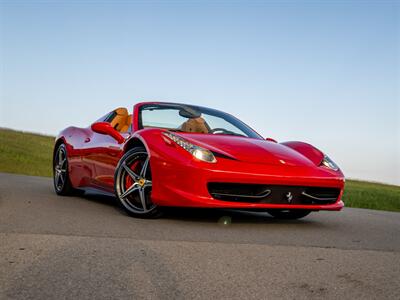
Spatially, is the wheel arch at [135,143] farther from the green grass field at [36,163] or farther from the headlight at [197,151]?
the green grass field at [36,163]

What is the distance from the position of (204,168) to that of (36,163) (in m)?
17.5

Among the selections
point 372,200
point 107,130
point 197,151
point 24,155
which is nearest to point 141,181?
point 197,151

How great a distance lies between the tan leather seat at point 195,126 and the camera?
240 inches

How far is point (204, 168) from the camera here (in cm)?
484

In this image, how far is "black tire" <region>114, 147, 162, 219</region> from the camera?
5.29 meters

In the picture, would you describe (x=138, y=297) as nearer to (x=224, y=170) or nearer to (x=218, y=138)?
(x=224, y=170)

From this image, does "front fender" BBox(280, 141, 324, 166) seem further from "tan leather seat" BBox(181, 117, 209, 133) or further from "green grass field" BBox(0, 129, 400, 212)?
"green grass field" BBox(0, 129, 400, 212)

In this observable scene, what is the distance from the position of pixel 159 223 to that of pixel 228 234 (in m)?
0.75

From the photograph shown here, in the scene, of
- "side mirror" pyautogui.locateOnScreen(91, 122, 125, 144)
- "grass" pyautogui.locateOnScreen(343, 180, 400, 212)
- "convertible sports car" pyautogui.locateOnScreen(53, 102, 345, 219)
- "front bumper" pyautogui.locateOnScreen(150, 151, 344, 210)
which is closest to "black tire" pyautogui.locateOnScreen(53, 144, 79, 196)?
"convertible sports car" pyautogui.locateOnScreen(53, 102, 345, 219)

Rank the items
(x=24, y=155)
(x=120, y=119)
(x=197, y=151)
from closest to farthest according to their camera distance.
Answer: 1. (x=197, y=151)
2. (x=120, y=119)
3. (x=24, y=155)

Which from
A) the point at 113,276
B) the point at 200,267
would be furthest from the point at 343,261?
the point at 113,276

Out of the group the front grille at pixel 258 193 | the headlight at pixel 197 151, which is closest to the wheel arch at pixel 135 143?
the headlight at pixel 197 151

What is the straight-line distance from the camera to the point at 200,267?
324 centimetres

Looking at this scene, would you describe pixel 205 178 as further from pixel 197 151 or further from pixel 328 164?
pixel 328 164
